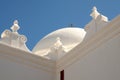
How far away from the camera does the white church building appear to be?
8.95m

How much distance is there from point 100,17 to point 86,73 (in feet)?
6.77

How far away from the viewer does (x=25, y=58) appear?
36.2ft

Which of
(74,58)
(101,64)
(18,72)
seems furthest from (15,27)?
(101,64)

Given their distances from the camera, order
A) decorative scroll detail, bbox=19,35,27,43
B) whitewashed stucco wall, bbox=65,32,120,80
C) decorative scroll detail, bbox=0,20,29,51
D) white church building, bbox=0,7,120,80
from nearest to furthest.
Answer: whitewashed stucco wall, bbox=65,32,120,80 < white church building, bbox=0,7,120,80 < decorative scroll detail, bbox=0,20,29,51 < decorative scroll detail, bbox=19,35,27,43

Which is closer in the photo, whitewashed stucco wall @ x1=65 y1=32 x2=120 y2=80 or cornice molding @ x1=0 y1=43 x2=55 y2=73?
whitewashed stucco wall @ x1=65 y1=32 x2=120 y2=80

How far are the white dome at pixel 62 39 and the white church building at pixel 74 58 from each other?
5.93ft

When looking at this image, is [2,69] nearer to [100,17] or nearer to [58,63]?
[58,63]

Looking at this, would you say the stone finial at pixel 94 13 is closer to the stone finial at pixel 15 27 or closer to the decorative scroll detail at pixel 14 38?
the decorative scroll detail at pixel 14 38

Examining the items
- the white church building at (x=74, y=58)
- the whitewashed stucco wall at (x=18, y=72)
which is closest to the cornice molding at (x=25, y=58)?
the white church building at (x=74, y=58)

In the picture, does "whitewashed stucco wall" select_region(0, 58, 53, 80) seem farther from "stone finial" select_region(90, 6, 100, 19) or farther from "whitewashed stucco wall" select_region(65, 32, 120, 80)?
"stone finial" select_region(90, 6, 100, 19)

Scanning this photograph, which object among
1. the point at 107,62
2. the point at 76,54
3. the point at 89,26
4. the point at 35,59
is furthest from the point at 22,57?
the point at 107,62

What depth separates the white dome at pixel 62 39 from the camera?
14219mm

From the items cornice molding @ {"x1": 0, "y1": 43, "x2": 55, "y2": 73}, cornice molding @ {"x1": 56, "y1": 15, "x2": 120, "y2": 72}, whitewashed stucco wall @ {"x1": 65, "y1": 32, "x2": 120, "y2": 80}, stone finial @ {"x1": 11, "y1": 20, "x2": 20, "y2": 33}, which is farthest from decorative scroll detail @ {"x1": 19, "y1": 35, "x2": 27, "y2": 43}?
whitewashed stucco wall @ {"x1": 65, "y1": 32, "x2": 120, "y2": 80}

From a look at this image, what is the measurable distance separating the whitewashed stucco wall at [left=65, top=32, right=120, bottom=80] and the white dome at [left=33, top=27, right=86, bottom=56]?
365cm
